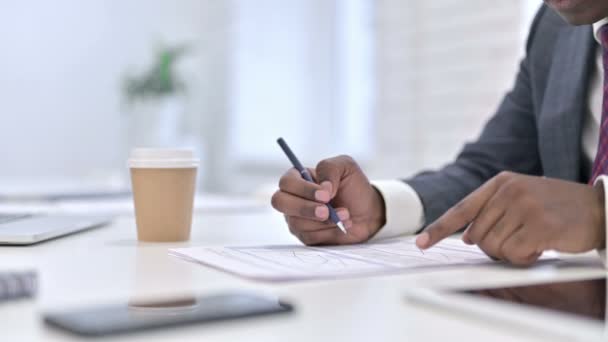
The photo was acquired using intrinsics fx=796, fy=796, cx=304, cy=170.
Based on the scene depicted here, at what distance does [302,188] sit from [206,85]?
3.23 meters

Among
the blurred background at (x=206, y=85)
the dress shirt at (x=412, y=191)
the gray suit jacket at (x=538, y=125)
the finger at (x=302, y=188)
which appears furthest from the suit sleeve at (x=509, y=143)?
the blurred background at (x=206, y=85)

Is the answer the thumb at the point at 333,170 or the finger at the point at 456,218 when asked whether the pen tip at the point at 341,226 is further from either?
the finger at the point at 456,218

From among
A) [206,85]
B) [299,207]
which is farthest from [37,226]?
[206,85]

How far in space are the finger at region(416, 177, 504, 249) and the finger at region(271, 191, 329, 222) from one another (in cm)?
19

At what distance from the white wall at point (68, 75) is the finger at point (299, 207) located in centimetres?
294

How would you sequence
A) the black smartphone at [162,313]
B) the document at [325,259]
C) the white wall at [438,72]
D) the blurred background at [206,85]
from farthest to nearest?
the blurred background at [206,85] → the white wall at [438,72] → the document at [325,259] → the black smartphone at [162,313]

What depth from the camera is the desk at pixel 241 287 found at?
1.48 feet

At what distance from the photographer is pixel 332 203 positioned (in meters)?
1.07

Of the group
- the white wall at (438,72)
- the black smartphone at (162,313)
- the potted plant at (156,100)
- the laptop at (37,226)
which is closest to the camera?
the black smartphone at (162,313)

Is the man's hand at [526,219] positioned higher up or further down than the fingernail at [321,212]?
higher up

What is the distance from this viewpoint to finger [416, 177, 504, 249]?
0.77 meters

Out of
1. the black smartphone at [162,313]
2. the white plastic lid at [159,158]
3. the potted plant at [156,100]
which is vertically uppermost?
the white plastic lid at [159,158]

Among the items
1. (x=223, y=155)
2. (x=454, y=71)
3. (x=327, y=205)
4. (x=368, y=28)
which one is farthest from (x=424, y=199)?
(x=223, y=155)

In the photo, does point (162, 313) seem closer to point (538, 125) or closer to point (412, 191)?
point (412, 191)
